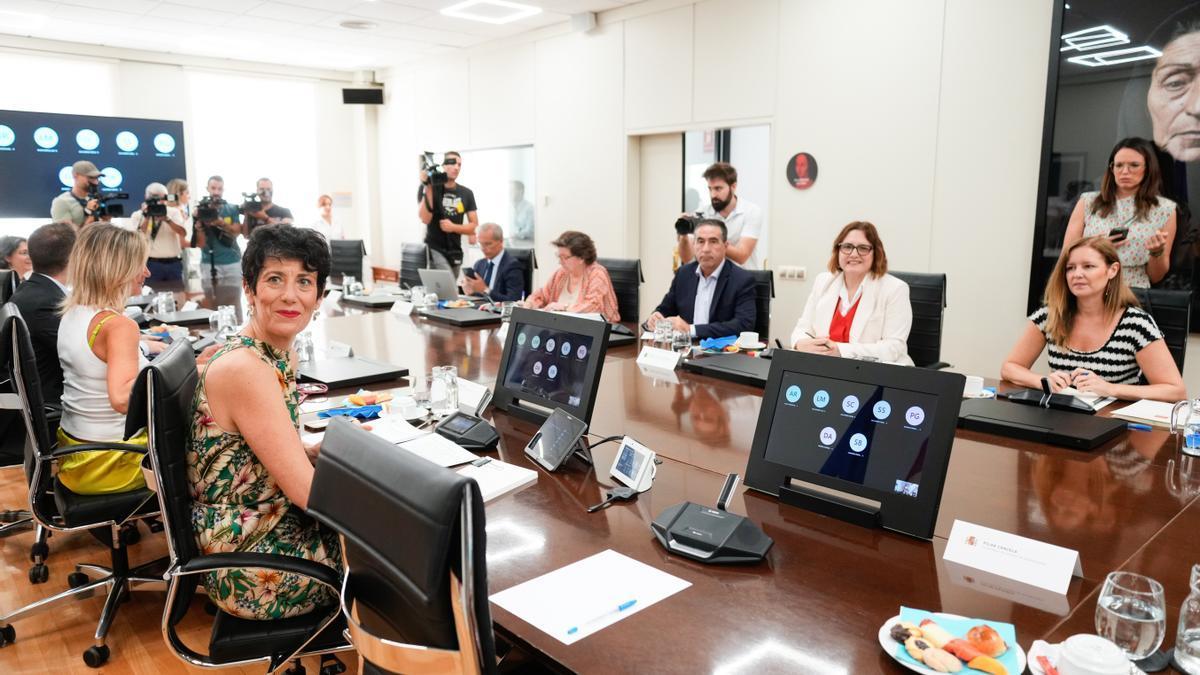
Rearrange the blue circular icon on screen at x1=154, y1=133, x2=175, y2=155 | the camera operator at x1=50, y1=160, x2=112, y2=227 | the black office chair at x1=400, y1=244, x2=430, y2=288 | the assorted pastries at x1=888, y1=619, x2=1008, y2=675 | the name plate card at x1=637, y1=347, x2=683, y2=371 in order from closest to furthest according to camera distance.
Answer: the assorted pastries at x1=888, y1=619, x2=1008, y2=675
the name plate card at x1=637, y1=347, x2=683, y2=371
the camera operator at x1=50, y1=160, x2=112, y2=227
the black office chair at x1=400, y1=244, x2=430, y2=288
the blue circular icon on screen at x1=154, y1=133, x2=175, y2=155

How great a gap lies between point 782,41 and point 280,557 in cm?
504

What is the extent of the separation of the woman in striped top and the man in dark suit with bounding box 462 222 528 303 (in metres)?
3.20

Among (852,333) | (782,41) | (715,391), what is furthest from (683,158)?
(715,391)

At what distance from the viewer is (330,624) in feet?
5.12

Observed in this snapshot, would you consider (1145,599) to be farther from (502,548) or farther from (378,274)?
(378,274)

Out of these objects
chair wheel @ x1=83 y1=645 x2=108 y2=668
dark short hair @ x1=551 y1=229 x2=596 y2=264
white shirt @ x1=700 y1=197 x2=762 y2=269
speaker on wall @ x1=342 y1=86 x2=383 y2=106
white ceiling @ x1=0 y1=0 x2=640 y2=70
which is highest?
white ceiling @ x1=0 y1=0 x2=640 y2=70

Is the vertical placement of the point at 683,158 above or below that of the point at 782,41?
below

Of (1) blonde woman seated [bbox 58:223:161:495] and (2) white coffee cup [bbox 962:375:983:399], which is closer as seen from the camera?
(1) blonde woman seated [bbox 58:223:161:495]

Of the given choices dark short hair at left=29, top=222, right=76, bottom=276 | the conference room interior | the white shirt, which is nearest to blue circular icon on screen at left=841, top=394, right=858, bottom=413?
the conference room interior

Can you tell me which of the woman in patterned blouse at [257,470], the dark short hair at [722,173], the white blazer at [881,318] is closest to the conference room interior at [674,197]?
the woman in patterned blouse at [257,470]

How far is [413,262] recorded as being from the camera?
21.2 feet

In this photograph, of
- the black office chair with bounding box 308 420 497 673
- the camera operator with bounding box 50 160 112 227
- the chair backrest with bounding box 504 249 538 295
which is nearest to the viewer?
the black office chair with bounding box 308 420 497 673

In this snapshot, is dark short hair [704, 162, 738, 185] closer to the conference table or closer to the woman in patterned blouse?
the conference table

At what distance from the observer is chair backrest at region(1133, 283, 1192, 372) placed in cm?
279
